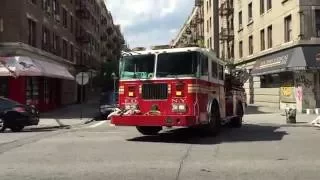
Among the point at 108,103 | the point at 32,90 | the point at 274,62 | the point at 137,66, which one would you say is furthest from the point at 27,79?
the point at 137,66

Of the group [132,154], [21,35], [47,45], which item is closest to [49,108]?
[47,45]

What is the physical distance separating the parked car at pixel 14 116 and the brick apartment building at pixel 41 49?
878 centimetres

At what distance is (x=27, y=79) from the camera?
36219 millimetres

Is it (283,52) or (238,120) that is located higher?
(283,52)

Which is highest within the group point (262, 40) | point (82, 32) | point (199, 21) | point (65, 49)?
point (199, 21)

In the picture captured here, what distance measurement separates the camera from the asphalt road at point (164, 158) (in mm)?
10250

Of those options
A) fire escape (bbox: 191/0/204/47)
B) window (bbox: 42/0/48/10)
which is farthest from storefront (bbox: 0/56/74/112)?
fire escape (bbox: 191/0/204/47)

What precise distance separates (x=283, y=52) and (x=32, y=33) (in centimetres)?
1645

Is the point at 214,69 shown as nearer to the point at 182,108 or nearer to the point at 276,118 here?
the point at 182,108

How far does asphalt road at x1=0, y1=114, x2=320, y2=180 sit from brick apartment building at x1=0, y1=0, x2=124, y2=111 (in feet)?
54.5

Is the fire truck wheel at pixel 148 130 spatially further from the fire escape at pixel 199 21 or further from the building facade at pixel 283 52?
the fire escape at pixel 199 21

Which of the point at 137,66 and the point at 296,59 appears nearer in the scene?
the point at 137,66

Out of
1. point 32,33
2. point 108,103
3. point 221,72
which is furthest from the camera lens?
point 32,33

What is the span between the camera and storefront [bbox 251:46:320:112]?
32.7m
